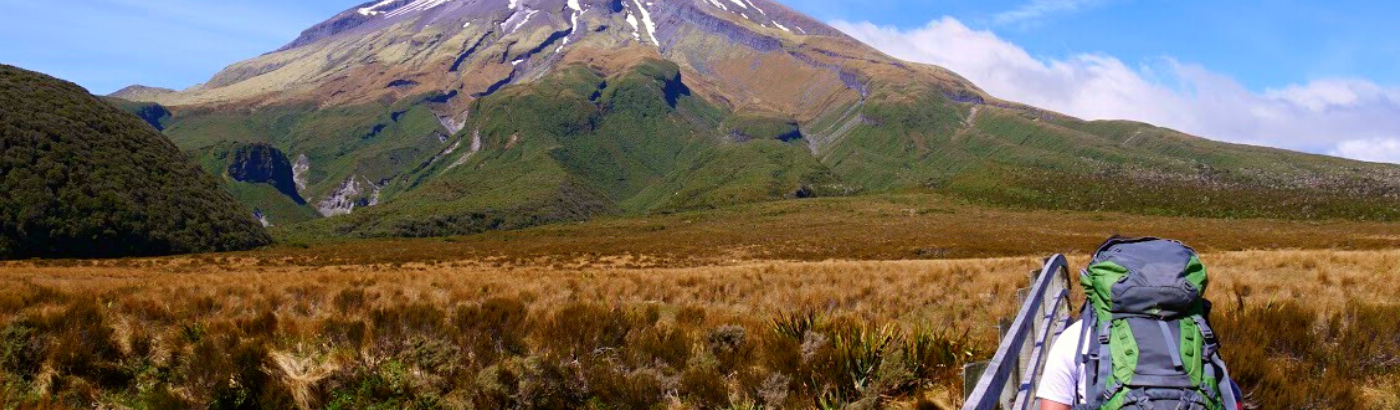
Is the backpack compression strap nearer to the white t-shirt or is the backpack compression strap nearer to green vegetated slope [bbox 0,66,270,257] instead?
the white t-shirt

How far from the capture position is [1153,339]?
10.1ft

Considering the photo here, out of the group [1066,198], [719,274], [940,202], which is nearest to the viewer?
[719,274]

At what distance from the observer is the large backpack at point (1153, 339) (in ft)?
9.80

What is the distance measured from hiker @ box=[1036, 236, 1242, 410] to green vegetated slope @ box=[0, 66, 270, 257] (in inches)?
3977

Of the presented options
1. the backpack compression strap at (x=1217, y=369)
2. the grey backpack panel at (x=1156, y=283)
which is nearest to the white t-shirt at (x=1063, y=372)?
the grey backpack panel at (x=1156, y=283)

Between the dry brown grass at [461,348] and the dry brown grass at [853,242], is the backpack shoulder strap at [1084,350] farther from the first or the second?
the dry brown grass at [853,242]

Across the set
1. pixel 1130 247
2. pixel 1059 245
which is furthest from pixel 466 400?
pixel 1059 245

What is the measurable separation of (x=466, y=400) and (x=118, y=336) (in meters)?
4.00

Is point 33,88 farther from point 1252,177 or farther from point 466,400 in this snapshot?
point 1252,177

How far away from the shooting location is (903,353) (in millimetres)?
6672

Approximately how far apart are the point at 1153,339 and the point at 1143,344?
49mm

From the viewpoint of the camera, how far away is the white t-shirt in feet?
11.0

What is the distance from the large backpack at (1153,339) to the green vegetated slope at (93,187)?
332 ft

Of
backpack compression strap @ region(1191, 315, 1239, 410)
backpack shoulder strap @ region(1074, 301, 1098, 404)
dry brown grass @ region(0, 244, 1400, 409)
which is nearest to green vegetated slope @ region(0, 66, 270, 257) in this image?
dry brown grass @ region(0, 244, 1400, 409)
